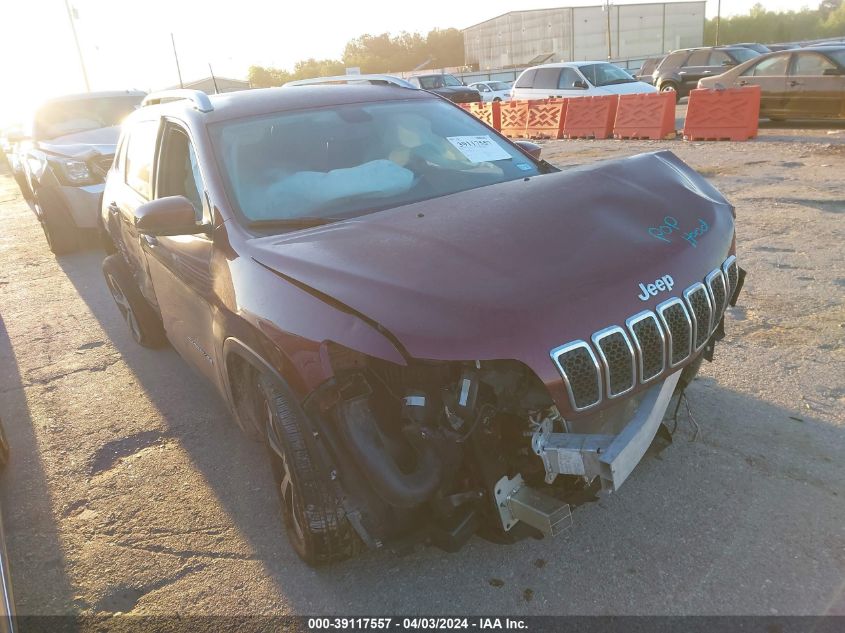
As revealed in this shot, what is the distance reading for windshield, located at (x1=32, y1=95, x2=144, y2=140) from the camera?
31.5ft

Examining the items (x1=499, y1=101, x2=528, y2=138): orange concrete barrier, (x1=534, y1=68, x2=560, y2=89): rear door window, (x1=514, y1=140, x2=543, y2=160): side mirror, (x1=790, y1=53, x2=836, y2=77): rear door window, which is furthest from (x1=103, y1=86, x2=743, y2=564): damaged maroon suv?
(x1=534, y1=68, x2=560, y2=89): rear door window

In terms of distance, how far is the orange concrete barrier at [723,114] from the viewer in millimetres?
12477

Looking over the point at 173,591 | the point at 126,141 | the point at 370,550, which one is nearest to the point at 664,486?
the point at 370,550

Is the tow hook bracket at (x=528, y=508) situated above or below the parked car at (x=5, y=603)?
above

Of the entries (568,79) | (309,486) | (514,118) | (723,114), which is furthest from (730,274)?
(568,79)

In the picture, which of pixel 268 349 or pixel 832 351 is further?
pixel 832 351

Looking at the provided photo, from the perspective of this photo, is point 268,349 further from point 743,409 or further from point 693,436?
point 743,409

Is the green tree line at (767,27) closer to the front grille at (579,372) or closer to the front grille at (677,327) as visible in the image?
the front grille at (677,327)

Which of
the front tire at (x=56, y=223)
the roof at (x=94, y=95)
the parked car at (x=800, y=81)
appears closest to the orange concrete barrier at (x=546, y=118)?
the parked car at (x=800, y=81)

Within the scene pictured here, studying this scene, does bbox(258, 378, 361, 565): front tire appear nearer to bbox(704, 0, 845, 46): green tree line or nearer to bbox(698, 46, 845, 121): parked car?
bbox(698, 46, 845, 121): parked car

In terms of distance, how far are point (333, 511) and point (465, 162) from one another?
1.95 meters

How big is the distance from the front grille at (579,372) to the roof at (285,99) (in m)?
Result: 2.14

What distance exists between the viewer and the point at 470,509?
2234 mm

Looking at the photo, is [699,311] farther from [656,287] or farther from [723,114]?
[723,114]
